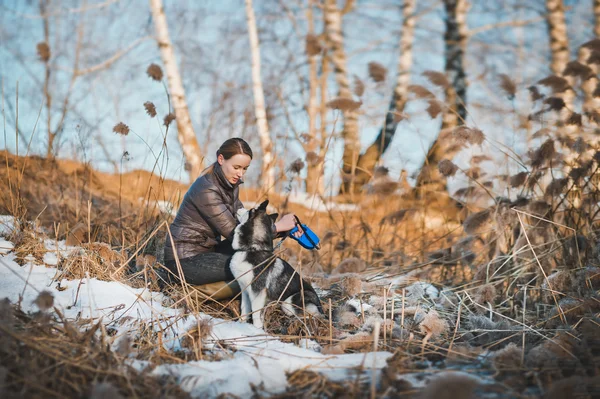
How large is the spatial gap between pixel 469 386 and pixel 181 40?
42.0 feet

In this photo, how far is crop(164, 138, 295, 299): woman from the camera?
10.1 feet

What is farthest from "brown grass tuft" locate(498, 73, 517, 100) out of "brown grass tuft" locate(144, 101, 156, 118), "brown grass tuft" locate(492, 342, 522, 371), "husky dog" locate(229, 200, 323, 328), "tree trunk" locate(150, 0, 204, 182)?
"tree trunk" locate(150, 0, 204, 182)

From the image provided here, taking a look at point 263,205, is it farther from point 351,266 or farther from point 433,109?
point 433,109

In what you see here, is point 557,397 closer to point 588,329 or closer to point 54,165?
point 588,329

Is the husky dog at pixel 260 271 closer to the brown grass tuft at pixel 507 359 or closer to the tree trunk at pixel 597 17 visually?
the brown grass tuft at pixel 507 359

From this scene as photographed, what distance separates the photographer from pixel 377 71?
15.6ft

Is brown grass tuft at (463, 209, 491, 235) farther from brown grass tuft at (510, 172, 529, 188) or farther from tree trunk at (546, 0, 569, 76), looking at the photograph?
tree trunk at (546, 0, 569, 76)

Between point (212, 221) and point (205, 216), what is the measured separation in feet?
0.27

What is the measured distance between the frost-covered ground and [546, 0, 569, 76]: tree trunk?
7.55 meters

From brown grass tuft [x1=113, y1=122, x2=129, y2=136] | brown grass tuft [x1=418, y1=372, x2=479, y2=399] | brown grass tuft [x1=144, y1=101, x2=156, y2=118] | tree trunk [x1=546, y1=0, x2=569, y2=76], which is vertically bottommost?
brown grass tuft [x1=418, y1=372, x2=479, y2=399]

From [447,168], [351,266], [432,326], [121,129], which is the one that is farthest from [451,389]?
[121,129]

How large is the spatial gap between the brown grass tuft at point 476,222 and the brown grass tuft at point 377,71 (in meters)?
1.82

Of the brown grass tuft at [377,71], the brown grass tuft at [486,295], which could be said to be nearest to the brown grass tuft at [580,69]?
the brown grass tuft at [377,71]

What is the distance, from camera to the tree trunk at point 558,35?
25.4 ft
